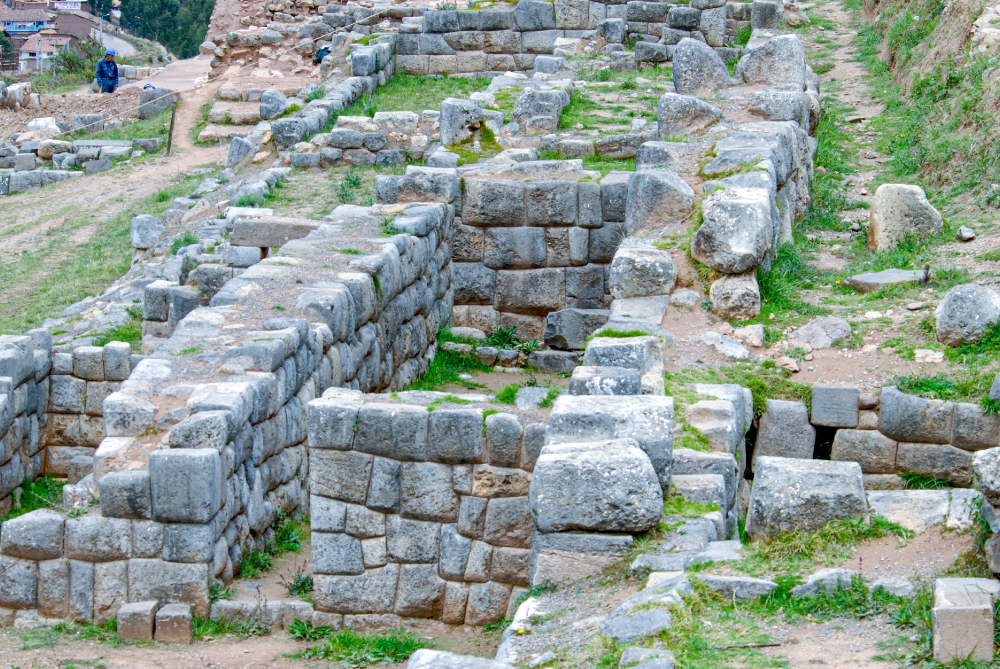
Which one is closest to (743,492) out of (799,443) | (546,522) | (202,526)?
(799,443)

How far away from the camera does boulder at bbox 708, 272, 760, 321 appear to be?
1167cm

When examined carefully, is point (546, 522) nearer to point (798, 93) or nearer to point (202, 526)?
point (202, 526)

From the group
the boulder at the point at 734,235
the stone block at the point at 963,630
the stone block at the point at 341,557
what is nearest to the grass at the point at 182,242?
the boulder at the point at 734,235

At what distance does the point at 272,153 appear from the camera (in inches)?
832

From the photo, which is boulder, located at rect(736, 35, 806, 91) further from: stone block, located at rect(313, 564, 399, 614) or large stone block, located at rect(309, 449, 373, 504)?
stone block, located at rect(313, 564, 399, 614)

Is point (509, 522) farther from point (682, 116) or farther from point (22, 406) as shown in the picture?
point (682, 116)

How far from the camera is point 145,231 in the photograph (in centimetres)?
1994

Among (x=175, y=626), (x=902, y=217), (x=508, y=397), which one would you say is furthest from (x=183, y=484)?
(x=902, y=217)

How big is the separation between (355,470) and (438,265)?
626cm

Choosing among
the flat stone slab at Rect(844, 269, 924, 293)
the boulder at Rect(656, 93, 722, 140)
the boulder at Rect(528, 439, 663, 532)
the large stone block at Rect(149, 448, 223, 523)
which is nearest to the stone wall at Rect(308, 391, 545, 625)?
the large stone block at Rect(149, 448, 223, 523)

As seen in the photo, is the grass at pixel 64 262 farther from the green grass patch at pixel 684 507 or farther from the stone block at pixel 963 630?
the stone block at pixel 963 630

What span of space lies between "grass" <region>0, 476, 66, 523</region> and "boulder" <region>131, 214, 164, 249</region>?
6.53 metres

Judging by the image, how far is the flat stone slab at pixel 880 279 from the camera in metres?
12.4

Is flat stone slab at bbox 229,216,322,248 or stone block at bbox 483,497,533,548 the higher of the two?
flat stone slab at bbox 229,216,322,248
